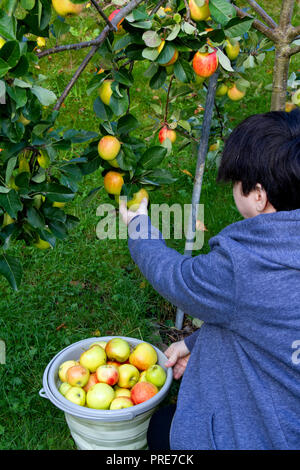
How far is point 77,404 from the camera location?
150 cm

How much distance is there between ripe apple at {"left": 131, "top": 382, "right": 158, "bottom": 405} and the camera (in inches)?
61.5

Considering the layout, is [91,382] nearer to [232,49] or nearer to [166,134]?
[166,134]

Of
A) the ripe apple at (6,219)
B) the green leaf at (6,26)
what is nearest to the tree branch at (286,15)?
the green leaf at (6,26)

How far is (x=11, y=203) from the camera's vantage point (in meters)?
1.18

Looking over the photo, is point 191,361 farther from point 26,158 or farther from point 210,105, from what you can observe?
point 210,105

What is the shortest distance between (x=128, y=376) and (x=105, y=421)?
0.86 feet

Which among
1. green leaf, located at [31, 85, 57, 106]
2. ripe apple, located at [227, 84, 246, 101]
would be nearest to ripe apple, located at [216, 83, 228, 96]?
ripe apple, located at [227, 84, 246, 101]

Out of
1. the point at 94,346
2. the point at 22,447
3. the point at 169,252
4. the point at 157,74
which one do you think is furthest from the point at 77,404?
Result: the point at 157,74

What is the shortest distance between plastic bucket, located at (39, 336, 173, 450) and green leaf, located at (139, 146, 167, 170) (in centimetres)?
69

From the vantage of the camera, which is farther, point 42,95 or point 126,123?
point 126,123

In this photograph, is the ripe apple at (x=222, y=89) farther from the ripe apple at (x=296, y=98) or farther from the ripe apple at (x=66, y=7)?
the ripe apple at (x=66, y=7)

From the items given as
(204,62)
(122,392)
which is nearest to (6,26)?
(204,62)

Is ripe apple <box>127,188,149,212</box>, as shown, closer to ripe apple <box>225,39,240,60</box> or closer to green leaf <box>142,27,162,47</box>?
green leaf <box>142,27,162,47</box>

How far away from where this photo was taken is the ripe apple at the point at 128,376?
66.2 inches
